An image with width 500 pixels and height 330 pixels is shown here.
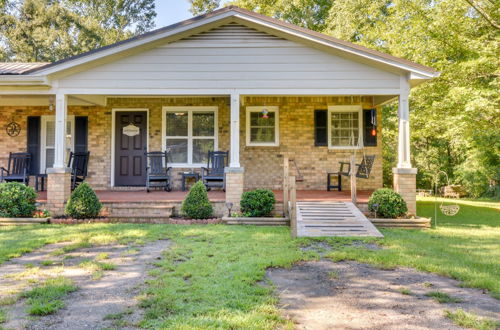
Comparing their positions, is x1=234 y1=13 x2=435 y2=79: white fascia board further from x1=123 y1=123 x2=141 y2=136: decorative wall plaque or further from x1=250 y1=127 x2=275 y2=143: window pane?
x1=123 y1=123 x2=141 y2=136: decorative wall plaque

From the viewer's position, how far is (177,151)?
9.80 meters

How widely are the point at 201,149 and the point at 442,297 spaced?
Result: 7517mm

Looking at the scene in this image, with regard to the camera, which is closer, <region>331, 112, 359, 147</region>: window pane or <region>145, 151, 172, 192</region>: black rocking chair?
<region>145, 151, 172, 192</region>: black rocking chair

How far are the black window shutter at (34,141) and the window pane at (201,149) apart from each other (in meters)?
4.18

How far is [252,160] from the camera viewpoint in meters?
9.68

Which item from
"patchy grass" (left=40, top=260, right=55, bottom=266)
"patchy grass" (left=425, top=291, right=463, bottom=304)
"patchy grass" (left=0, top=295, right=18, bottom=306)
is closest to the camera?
"patchy grass" (left=0, top=295, right=18, bottom=306)

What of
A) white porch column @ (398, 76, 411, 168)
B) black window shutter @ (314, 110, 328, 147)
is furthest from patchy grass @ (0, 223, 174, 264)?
black window shutter @ (314, 110, 328, 147)

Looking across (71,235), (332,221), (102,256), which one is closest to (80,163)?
(71,235)

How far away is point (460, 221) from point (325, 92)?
401 centimetres

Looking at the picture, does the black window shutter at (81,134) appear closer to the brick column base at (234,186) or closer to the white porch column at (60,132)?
the white porch column at (60,132)

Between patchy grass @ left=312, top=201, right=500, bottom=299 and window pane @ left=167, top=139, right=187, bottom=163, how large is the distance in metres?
5.38

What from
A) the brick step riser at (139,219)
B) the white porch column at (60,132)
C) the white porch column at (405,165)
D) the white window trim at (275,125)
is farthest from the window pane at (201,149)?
the white porch column at (405,165)

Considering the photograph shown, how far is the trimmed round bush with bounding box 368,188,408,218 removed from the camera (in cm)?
678

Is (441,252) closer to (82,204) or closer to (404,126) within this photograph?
(404,126)
